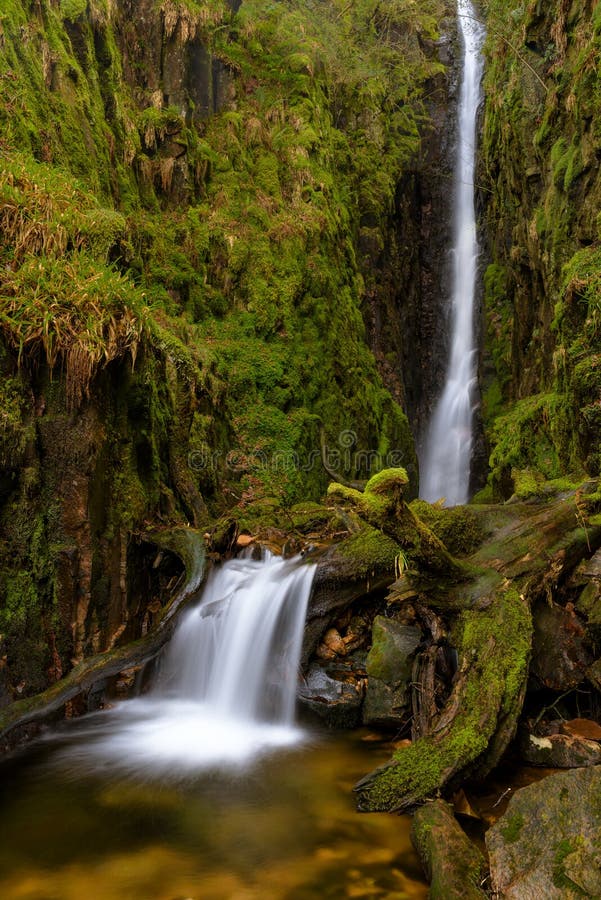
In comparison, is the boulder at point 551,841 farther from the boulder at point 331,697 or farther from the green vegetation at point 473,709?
the boulder at point 331,697

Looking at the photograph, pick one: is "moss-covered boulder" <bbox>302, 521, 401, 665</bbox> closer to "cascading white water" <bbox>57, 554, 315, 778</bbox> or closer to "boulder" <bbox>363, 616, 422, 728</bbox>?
"cascading white water" <bbox>57, 554, 315, 778</bbox>

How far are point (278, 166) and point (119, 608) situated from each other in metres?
9.65

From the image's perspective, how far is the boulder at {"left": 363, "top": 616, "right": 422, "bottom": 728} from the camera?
4430 mm

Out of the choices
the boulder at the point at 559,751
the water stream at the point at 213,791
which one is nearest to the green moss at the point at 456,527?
the water stream at the point at 213,791

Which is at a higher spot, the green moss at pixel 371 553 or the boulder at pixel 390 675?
the green moss at pixel 371 553

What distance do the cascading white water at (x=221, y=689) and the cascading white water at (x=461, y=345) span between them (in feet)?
28.4

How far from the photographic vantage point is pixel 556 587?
443 cm

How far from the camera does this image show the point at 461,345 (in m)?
15.3

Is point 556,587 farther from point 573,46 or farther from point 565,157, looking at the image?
point 573,46

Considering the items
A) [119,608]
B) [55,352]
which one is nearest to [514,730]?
[119,608]

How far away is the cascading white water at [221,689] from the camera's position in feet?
14.2

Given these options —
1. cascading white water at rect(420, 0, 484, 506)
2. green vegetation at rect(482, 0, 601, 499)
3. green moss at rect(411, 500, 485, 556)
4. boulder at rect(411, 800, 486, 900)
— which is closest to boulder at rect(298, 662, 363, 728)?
green moss at rect(411, 500, 485, 556)

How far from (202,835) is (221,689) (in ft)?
6.75

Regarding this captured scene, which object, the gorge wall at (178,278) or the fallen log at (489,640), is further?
the gorge wall at (178,278)
